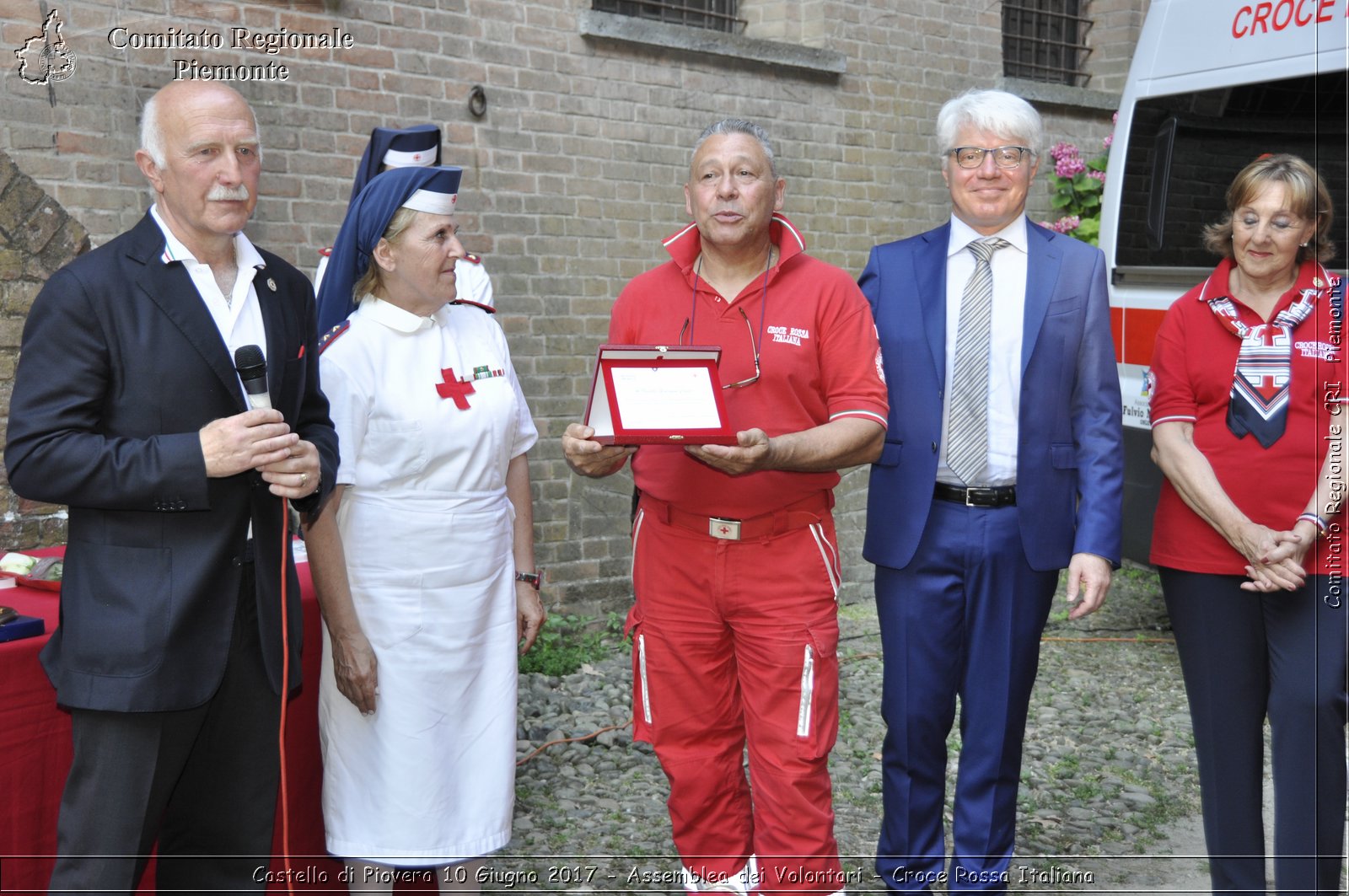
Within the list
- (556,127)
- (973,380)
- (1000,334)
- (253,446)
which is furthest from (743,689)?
(556,127)

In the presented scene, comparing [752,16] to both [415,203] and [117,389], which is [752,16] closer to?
[415,203]

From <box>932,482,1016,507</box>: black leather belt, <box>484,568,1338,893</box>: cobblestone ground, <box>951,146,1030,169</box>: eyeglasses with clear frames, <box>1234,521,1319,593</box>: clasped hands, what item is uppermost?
<box>951,146,1030,169</box>: eyeglasses with clear frames

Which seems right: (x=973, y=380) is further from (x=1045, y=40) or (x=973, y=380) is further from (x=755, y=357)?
(x=1045, y=40)

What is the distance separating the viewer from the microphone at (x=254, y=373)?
8.41ft

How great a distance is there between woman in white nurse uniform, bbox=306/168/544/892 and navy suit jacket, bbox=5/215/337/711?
0.52m

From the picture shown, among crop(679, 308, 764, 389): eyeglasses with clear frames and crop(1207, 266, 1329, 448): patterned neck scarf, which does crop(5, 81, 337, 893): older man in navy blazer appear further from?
crop(1207, 266, 1329, 448): patterned neck scarf

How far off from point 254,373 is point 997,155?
82.4 inches

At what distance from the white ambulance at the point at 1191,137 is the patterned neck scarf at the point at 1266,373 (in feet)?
8.15

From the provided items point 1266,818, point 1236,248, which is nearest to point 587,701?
point 1266,818

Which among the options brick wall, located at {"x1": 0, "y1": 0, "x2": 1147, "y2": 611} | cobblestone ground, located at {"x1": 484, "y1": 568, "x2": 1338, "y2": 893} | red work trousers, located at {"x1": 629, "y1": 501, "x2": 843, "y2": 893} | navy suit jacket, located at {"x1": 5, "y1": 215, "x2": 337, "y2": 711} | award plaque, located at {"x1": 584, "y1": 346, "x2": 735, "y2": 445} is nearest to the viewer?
navy suit jacket, located at {"x1": 5, "y1": 215, "x2": 337, "y2": 711}

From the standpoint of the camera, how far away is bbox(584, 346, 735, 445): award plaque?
9.79 ft

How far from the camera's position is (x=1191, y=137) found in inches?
247

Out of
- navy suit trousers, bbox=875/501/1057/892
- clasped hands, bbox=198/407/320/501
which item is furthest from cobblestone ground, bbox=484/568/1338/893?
clasped hands, bbox=198/407/320/501

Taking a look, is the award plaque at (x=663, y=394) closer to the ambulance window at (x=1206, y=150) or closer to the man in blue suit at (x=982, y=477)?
the man in blue suit at (x=982, y=477)
